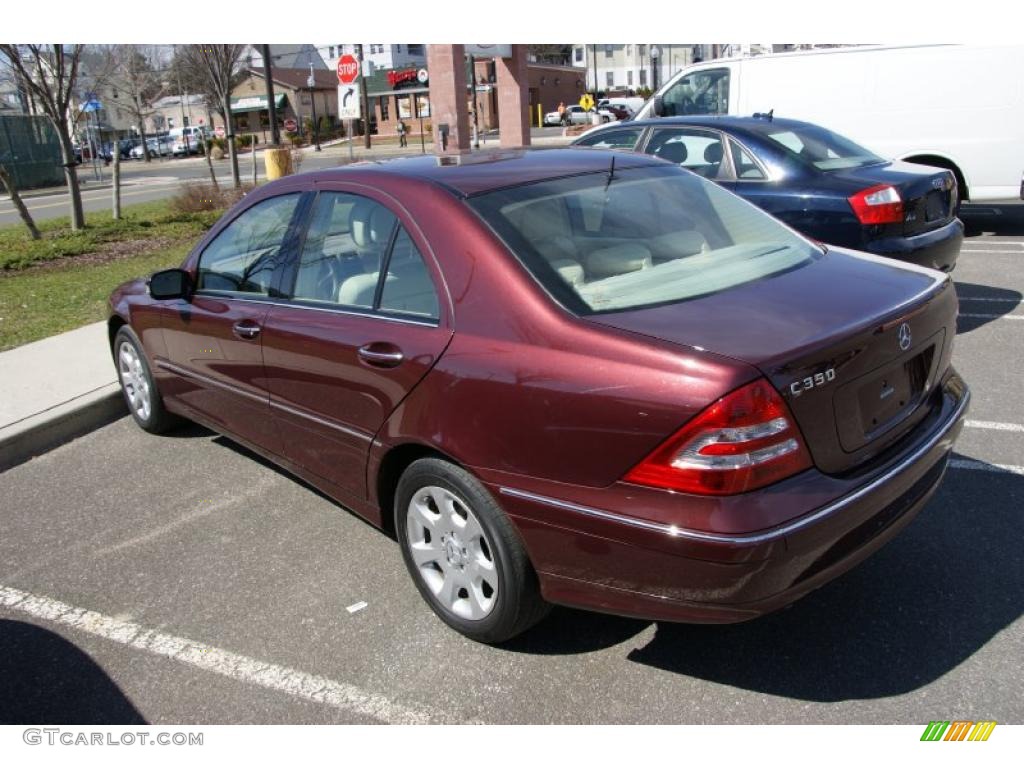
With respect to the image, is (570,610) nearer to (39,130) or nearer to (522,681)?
(522,681)

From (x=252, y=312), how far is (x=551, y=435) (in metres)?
1.91

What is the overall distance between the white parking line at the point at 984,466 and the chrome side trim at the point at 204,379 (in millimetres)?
3311

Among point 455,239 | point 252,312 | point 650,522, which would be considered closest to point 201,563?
point 252,312

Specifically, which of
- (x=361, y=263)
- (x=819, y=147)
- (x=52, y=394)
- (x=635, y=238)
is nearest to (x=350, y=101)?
(x=819, y=147)

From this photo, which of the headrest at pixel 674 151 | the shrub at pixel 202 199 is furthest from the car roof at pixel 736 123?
the shrub at pixel 202 199

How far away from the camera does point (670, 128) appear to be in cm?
745

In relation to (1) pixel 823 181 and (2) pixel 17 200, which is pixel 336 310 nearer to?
(1) pixel 823 181

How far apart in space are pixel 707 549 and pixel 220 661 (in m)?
1.82

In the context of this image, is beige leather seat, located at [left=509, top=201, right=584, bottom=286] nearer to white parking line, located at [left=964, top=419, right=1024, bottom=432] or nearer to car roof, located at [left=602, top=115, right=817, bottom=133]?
white parking line, located at [left=964, top=419, right=1024, bottom=432]

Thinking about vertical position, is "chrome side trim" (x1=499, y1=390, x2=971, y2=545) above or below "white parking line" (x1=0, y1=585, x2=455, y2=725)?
above

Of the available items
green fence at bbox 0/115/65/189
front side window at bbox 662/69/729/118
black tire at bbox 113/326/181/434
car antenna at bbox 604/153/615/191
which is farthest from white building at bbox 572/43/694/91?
car antenna at bbox 604/153/615/191

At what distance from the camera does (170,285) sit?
4.37 meters

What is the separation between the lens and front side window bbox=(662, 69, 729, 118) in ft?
37.8

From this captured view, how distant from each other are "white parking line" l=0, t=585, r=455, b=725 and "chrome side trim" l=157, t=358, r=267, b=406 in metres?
1.10
